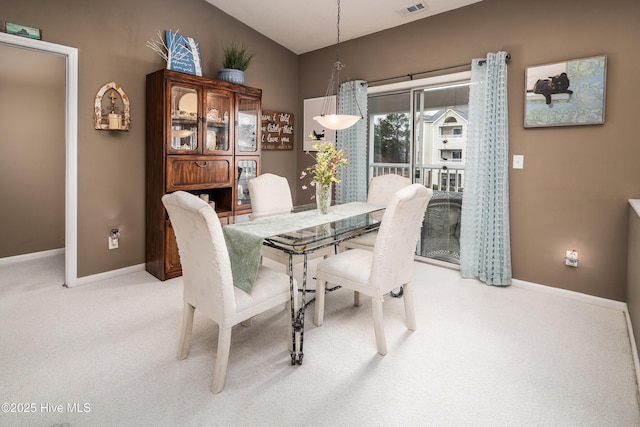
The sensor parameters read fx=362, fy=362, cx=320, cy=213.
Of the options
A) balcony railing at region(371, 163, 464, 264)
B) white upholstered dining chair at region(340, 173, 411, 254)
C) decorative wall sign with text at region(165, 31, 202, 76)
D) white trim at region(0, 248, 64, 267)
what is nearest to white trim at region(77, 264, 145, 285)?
white trim at region(0, 248, 64, 267)

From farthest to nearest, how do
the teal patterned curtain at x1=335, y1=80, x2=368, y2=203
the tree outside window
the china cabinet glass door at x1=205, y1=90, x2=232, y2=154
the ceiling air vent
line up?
the teal patterned curtain at x1=335, y1=80, x2=368, y2=203 < the tree outside window < the china cabinet glass door at x1=205, y1=90, x2=232, y2=154 < the ceiling air vent

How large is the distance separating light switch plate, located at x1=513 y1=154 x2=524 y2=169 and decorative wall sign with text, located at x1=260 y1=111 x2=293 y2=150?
9.58 feet

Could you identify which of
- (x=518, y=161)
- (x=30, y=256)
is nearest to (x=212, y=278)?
(x=518, y=161)

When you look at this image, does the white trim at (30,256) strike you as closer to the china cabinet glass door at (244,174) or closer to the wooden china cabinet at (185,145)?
the wooden china cabinet at (185,145)

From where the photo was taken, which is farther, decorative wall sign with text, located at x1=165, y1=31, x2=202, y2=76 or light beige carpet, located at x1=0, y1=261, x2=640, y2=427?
decorative wall sign with text, located at x1=165, y1=31, x2=202, y2=76

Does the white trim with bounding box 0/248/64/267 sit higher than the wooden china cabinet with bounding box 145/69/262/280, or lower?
lower

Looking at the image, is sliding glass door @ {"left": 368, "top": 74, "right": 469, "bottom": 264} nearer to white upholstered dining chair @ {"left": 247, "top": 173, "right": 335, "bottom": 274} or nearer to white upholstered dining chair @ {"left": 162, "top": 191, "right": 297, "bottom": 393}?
white upholstered dining chair @ {"left": 247, "top": 173, "right": 335, "bottom": 274}

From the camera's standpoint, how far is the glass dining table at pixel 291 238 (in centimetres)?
206

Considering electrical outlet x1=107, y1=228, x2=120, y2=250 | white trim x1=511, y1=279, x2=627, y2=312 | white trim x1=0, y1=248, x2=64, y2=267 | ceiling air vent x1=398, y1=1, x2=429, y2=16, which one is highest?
ceiling air vent x1=398, y1=1, x2=429, y2=16

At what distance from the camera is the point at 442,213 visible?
429cm

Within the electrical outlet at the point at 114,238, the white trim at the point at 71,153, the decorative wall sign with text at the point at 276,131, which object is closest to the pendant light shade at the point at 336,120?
the decorative wall sign with text at the point at 276,131

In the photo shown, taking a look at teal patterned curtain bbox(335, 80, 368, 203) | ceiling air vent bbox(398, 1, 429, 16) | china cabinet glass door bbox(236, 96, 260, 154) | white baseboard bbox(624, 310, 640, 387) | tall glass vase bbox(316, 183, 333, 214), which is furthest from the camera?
teal patterned curtain bbox(335, 80, 368, 203)

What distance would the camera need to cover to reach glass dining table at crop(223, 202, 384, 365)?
81.1 inches

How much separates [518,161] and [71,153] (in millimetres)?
4042
